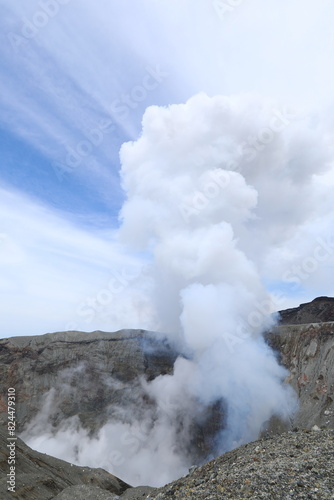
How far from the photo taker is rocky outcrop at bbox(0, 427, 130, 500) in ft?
79.2

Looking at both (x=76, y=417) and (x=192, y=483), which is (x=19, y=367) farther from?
(x=192, y=483)

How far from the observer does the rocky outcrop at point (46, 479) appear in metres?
24.1

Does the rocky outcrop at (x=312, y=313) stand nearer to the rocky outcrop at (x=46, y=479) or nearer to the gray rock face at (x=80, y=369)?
the gray rock face at (x=80, y=369)

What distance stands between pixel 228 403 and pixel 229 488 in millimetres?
52922

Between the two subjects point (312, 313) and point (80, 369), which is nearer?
point (80, 369)

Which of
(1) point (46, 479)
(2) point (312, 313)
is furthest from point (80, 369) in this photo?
(2) point (312, 313)

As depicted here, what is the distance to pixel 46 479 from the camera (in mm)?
27797

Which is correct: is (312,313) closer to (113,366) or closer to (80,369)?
(113,366)

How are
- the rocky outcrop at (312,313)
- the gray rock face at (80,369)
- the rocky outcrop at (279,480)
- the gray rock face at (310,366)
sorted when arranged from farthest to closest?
1. the rocky outcrop at (312,313)
2. the gray rock face at (80,369)
3. the gray rock face at (310,366)
4. the rocky outcrop at (279,480)

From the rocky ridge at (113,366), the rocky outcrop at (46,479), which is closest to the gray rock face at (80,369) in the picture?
the rocky ridge at (113,366)

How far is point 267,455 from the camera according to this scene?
17.7m

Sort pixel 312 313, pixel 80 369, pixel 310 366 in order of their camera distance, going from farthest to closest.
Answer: pixel 312 313 < pixel 80 369 < pixel 310 366

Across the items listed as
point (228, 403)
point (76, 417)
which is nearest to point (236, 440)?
point (228, 403)

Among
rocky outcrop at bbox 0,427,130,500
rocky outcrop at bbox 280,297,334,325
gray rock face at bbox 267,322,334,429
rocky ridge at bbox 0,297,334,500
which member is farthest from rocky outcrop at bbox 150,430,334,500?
rocky outcrop at bbox 280,297,334,325
